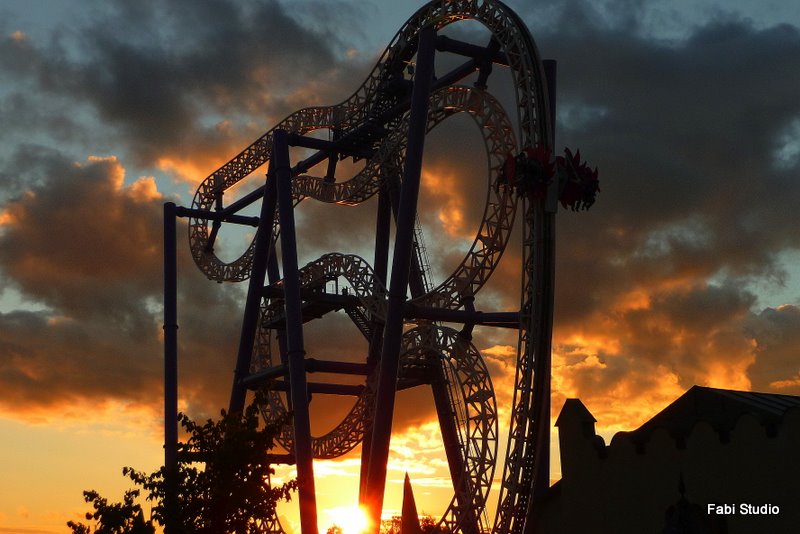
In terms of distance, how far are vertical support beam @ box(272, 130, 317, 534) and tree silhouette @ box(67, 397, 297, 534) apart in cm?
516

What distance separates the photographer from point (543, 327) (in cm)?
2642

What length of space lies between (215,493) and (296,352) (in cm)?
789

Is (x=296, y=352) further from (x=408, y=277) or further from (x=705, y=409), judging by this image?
(x=705, y=409)

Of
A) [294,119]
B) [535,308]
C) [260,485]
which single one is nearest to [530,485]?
[535,308]

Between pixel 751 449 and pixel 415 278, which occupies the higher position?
pixel 415 278

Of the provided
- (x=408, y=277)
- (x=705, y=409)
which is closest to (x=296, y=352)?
(x=408, y=277)

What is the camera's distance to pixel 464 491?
1153 inches

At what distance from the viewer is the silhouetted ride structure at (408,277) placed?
26594 millimetres

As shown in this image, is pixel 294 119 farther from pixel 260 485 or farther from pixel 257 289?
pixel 260 485

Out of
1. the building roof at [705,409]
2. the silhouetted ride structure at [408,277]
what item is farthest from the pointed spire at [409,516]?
the building roof at [705,409]

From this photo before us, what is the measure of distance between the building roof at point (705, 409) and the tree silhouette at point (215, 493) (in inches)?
283

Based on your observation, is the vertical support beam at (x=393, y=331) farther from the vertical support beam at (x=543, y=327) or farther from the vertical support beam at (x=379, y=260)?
the vertical support beam at (x=379, y=260)

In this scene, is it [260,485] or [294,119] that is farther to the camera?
[294,119]

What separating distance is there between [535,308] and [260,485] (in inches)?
264
